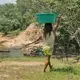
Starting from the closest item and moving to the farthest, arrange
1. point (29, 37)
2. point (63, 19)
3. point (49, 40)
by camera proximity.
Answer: point (49, 40), point (63, 19), point (29, 37)

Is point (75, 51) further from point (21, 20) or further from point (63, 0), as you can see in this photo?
point (21, 20)

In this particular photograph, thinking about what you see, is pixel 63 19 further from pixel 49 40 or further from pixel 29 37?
pixel 29 37

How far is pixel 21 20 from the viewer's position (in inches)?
1394

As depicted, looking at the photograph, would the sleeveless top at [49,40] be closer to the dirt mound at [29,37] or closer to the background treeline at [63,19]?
the background treeline at [63,19]

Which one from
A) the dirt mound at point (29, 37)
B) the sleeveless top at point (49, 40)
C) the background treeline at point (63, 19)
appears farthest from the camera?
the dirt mound at point (29, 37)

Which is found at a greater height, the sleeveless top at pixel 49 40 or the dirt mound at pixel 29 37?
the sleeveless top at pixel 49 40

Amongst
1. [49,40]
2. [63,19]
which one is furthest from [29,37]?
[49,40]

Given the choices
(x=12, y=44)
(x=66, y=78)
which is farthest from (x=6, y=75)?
(x=12, y=44)

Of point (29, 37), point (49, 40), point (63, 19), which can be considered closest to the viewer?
point (49, 40)

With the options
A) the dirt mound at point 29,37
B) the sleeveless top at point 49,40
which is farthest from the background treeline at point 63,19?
the sleeveless top at point 49,40

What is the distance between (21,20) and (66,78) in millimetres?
26810

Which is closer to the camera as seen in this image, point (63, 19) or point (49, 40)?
point (49, 40)

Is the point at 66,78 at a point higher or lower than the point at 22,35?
higher

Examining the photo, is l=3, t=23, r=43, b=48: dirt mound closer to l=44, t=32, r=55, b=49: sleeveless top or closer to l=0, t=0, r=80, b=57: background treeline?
l=0, t=0, r=80, b=57: background treeline
